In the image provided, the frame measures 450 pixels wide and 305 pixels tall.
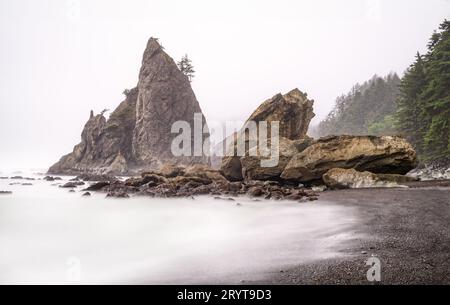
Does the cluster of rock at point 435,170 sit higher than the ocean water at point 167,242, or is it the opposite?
the cluster of rock at point 435,170

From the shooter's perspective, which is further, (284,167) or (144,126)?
(144,126)

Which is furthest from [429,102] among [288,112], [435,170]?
[288,112]

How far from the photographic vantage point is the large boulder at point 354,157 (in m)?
18.2

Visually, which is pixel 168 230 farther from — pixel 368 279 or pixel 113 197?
pixel 113 197

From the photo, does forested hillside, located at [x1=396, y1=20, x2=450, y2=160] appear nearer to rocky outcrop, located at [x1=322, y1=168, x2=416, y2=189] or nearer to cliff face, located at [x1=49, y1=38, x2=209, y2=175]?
rocky outcrop, located at [x1=322, y1=168, x2=416, y2=189]

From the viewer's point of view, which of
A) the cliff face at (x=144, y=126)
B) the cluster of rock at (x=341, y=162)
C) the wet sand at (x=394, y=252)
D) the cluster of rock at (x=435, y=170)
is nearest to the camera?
the wet sand at (x=394, y=252)

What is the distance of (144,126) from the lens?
2530 inches

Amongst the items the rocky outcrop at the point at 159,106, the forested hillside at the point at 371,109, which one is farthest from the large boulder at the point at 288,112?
the forested hillside at the point at 371,109

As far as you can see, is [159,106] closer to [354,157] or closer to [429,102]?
[429,102]

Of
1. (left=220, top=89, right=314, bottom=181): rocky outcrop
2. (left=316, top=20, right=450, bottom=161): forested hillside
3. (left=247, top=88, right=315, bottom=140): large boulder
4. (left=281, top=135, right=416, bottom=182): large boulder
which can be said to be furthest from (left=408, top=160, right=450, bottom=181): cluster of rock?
(left=247, top=88, right=315, bottom=140): large boulder

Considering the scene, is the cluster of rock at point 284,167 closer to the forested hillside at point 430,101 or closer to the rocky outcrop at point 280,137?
the rocky outcrop at point 280,137

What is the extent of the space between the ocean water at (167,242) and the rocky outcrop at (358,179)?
5.88m

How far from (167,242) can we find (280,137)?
17.4 metres

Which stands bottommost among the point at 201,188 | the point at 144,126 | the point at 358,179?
the point at 201,188
